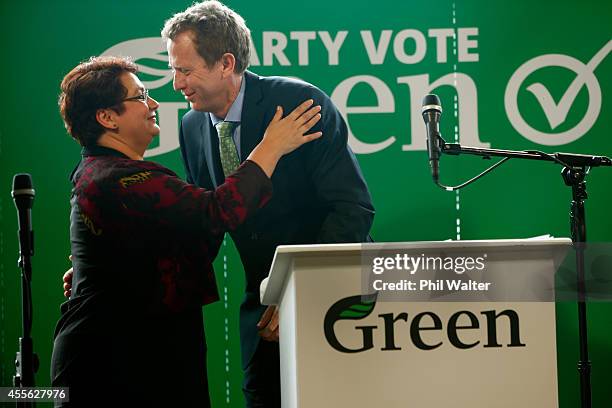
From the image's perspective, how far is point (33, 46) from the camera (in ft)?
11.5

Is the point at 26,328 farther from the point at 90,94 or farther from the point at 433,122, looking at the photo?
the point at 433,122

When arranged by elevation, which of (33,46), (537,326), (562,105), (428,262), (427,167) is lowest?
(537,326)

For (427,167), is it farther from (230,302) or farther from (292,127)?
(230,302)

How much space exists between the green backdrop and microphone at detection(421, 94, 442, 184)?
0.84 m

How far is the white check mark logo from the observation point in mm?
3570

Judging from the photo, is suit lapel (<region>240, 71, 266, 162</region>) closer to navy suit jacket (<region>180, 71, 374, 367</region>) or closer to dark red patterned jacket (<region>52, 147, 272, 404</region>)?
navy suit jacket (<region>180, 71, 374, 367</region>)

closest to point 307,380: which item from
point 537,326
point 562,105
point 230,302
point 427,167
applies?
point 537,326

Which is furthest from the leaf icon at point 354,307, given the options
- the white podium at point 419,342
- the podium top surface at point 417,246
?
the podium top surface at point 417,246

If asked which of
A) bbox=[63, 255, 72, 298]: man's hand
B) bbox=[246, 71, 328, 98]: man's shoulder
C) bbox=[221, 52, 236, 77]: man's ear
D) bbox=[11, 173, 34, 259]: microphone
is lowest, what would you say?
bbox=[63, 255, 72, 298]: man's hand

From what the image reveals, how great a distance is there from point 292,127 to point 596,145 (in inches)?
55.3

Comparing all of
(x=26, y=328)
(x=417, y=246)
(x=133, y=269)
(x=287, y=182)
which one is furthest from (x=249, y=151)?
(x=417, y=246)

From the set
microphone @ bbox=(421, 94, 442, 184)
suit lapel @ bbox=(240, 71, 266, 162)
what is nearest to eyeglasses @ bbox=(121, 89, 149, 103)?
suit lapel @ bbox=(240, 71, 266, 162)

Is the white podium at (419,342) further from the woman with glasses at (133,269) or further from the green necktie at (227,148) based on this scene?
the green necktie at (227,148)

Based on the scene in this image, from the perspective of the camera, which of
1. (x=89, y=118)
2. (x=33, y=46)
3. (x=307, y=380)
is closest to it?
(x=307, y=380)
